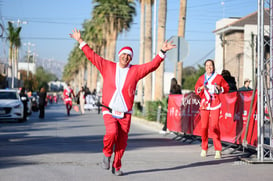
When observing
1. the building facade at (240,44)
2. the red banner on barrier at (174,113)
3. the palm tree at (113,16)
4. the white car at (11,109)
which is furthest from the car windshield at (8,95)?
the building facade at (240,44)

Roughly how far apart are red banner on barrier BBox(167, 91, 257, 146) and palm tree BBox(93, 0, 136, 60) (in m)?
33.2

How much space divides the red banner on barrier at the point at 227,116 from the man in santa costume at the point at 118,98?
320 centimetres

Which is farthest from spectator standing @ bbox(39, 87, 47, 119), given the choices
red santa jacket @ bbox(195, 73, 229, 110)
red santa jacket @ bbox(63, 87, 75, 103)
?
red santa jacket @ bbox(195, 73, 229, 110)

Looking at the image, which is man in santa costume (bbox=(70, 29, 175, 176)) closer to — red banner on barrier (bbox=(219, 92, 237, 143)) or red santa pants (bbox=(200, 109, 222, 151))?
red santa pants (bbox=(200, 109, 222, 151))

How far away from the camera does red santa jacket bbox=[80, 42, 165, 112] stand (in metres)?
7.62

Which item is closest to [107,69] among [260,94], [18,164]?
[18,164]

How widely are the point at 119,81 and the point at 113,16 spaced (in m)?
43.1

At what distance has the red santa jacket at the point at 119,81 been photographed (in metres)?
7.62

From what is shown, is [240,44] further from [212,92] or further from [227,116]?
[212,92]

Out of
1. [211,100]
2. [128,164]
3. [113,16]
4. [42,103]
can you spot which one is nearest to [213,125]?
[211,100]

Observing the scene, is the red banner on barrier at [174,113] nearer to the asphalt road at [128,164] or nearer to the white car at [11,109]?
the asphalt road at [128,164]

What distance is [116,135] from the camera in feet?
24.7

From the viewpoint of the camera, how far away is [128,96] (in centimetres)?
766

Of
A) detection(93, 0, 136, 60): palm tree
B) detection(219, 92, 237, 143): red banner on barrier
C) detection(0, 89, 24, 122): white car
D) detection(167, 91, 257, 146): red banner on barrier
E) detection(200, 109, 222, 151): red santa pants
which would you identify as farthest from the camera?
detection(93, 0, 136, 60): palm tree
